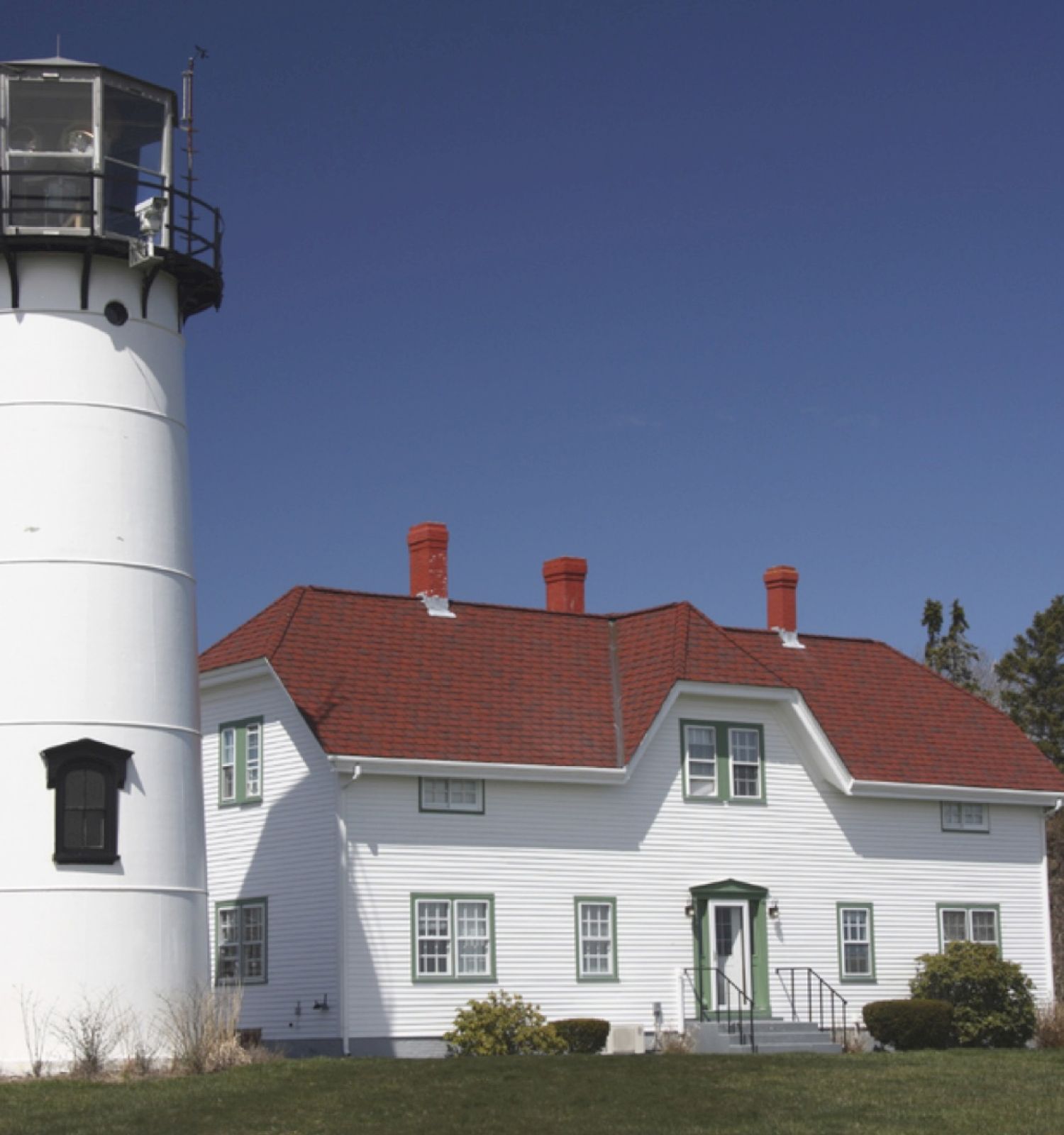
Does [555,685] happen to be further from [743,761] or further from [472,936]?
[472,936]

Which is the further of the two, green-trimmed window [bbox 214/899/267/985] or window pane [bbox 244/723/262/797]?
window pane [bbox 244/723/262/797]

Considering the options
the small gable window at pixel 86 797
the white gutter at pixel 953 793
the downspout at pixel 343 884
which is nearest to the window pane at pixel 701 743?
the white gutter at pixel 953 793

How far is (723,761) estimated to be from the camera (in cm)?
3225

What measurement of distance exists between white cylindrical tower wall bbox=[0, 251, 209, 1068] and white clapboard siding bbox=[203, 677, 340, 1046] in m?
4.23

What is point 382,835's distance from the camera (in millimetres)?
28922

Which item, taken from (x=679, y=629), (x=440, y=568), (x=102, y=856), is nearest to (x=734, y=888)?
(x=679, y=629)

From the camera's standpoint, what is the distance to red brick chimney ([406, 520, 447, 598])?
33.1 meters

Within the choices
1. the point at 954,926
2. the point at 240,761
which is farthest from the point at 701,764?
the point at 240,761

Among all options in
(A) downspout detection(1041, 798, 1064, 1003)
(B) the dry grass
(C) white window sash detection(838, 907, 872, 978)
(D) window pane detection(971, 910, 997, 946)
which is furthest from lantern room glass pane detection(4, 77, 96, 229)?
(A) downspout detection(1041, 798, 1064, 1003)

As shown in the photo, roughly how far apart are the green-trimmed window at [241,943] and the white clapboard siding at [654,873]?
49 centimetres

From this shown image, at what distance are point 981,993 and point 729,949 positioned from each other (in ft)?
12.7

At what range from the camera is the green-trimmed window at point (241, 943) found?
29969 mm

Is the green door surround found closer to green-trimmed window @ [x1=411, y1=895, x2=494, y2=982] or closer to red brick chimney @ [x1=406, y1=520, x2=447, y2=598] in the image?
green-trimmed window @ [x1=411, y1=895, x2=494, y2=982]

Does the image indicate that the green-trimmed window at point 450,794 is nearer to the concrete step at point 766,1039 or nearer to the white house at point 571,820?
the white house at point 571,820
